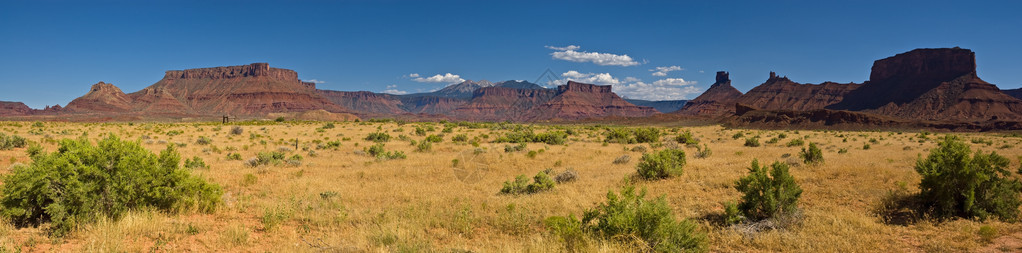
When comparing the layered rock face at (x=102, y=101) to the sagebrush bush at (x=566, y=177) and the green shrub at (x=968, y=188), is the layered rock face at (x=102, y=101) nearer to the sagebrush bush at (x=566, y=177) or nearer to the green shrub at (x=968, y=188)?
the sagebrush bush at (x=566, y=177)

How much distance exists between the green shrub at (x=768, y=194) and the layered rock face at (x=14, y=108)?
10551 inches

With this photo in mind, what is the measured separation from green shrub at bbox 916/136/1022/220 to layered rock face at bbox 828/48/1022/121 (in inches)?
5044

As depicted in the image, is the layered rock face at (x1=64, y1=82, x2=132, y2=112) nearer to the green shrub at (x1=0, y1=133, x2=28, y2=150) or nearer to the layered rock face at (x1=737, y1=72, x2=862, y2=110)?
the green shrub at (x1=0, y1=133, x2=28, y2=150)

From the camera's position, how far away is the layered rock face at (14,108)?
7108 inches

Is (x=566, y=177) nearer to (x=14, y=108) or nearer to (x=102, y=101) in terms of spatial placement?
(x=102, y=101)

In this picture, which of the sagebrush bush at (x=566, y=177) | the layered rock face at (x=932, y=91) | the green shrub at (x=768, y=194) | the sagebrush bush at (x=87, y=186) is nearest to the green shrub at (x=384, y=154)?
the sagebrush bush at (x=566, y=177)

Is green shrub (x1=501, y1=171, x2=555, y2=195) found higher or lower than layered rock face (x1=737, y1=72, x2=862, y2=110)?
lower

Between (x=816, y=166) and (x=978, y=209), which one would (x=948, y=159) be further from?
(x=816, y=166)

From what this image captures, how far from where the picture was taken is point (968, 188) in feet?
23.4

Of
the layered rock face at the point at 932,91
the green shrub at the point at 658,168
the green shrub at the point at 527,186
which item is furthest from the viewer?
the layered rock face at the point at 932,91

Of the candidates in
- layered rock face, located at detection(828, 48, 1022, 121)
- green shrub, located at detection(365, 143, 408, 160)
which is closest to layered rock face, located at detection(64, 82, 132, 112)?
green shrub, located at detection(365, 143, 408, 160)

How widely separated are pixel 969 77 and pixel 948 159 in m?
166

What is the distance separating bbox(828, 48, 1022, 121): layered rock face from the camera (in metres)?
105

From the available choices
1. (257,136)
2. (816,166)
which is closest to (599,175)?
(816,166)
